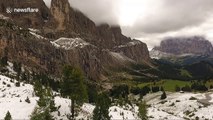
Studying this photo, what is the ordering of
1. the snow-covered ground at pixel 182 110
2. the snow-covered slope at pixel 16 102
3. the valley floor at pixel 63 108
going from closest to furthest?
the snow-covered slope at pixel 16 102 < the valley floor at pixel 63 108 < the snow-covered ground at pixel 182 110

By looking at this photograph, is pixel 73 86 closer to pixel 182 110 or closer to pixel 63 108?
pixel 63 108

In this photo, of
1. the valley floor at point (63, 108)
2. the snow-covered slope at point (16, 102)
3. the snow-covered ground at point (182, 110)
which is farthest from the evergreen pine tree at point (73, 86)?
the snow-covered ground at point (182, 110)

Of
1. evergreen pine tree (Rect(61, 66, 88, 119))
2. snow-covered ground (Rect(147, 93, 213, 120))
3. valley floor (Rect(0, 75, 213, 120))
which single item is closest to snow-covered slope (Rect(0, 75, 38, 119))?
valley floor (Rect(0, 75, 213, 120))

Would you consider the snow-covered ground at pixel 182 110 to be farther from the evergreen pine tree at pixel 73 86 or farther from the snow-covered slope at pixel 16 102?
the evergreen pine tree at pixel 73 86

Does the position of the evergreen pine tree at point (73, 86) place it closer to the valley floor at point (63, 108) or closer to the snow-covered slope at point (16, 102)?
the valley floor at point (63, 108)

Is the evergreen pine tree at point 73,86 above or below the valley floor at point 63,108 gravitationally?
above

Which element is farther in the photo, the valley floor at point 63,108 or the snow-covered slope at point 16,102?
the valley floor at point 63,108

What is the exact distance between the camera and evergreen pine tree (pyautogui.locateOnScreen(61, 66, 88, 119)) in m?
81.3

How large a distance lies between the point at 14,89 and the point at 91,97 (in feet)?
108

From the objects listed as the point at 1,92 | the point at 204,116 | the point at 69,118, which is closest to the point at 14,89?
the point at 1,92

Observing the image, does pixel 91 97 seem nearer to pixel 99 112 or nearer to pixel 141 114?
pixel 141 114

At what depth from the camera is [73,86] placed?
268 ft

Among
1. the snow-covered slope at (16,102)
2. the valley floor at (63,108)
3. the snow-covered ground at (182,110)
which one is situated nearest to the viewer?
the snow-covered slope at (16,102)

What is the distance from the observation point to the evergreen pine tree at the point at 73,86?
81312mm
